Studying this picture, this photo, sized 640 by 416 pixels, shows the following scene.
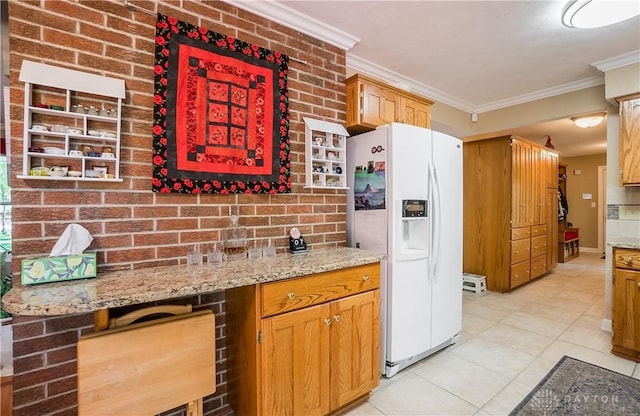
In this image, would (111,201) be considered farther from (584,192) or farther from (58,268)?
(584,192)

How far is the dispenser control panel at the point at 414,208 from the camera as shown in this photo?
2182 millimetres

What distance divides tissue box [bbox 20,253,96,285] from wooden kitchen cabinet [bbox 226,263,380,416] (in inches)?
27.8

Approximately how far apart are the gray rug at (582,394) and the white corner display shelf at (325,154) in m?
1.89

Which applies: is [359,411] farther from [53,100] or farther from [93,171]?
A: [53,100]

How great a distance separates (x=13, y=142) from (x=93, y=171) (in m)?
0.30

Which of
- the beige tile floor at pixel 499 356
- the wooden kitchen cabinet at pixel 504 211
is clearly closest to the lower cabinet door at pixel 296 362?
the beige tile floor at pixel 499 356

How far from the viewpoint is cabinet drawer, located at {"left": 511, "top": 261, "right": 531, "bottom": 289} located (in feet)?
13.6

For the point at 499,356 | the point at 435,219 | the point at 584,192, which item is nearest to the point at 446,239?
the point at 435,219

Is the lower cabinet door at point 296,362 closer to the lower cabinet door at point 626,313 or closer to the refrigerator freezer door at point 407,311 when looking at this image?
the refrigerator freezer door at point 407,311

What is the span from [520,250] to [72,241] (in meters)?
5.02

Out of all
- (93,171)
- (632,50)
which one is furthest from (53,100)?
(632,50)

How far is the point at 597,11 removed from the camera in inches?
75.6

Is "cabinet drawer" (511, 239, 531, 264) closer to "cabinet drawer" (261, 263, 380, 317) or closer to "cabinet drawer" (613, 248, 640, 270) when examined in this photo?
"cabinet drawer" (613, 248, 640, 270)

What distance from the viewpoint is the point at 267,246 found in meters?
2.00
